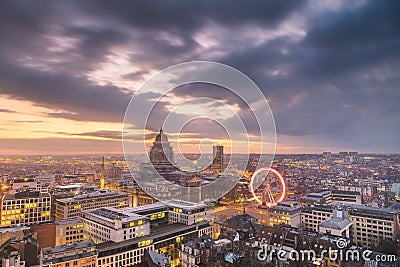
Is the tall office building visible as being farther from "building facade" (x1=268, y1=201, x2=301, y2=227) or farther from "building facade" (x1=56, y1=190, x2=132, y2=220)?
"building facade" (x1=268, y1=201, x2=301, y2=227)

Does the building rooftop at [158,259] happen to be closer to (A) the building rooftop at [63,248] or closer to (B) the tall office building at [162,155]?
(A) the building rooftop at [63,248]

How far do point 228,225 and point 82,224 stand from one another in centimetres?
1642

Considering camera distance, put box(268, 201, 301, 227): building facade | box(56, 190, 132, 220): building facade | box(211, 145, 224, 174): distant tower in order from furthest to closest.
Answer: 1. box(211, 145, 224, 174): distant tower
2. box(56, 190, 132, 220): building facade
3. box(268, 201, 301, 227): building facade

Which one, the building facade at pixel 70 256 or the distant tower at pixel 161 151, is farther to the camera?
the distant tower at pixel 161 151

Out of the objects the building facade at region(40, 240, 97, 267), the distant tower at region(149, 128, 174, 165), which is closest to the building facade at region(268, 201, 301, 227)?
the building facade at region(40, 240, 97, 267)

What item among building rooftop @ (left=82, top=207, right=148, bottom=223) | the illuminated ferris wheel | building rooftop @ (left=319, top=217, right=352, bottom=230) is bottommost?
the illuminated ferris wheel

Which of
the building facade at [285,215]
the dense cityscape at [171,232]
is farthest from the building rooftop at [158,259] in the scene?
the building facade at [285,215]

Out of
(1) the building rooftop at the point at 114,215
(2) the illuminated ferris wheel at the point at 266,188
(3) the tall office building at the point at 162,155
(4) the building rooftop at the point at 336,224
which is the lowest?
(2) the illuminated ferris wheel at the point at 266,188

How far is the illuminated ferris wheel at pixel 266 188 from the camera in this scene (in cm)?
4793

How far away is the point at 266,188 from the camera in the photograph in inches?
2160

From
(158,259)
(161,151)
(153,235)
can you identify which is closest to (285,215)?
(153,235)

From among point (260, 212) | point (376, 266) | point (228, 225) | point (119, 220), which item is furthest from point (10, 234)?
point (260, 212)

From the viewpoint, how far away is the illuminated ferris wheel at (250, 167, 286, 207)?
157ft

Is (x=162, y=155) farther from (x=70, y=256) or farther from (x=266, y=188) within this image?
(x=70, y=256)
